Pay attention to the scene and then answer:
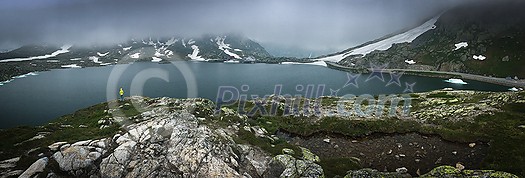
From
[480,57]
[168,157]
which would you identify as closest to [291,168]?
[168,157]

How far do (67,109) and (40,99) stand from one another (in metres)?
26.5

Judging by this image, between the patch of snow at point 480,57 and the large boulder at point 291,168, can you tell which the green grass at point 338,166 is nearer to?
the large boulder at point 291,168

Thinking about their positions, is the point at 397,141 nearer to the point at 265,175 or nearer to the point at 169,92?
the point at 265,175

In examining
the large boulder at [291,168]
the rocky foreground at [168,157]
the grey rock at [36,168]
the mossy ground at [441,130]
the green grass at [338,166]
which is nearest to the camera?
the grey rock at [36,168]

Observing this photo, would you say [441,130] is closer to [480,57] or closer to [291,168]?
[291,168]

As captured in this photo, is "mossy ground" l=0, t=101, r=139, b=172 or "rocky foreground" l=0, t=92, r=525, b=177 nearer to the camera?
"rocky foreground" l=0, t=92, r=525, b=177

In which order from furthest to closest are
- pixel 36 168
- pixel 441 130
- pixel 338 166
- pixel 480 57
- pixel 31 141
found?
1. pixel 480 57
2. pixel 441 130
3. pixel 31 141
4. pixel 338 166
5. pixel 36 168

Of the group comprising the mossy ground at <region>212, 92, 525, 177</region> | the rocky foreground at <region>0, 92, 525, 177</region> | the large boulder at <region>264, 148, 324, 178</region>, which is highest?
the rocky foreground at <region>0, 92, 525, 177</region>

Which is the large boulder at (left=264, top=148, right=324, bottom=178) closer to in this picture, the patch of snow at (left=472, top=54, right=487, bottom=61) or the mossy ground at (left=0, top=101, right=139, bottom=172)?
the mossy ground at (left=0, top=101, right=139, bottom=172)

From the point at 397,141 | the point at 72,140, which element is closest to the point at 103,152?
the point at 72,140

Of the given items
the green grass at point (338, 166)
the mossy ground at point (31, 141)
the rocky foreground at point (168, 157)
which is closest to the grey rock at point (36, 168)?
the rocky foreground at point (168, 157)

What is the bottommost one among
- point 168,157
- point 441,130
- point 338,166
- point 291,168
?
point 441,130

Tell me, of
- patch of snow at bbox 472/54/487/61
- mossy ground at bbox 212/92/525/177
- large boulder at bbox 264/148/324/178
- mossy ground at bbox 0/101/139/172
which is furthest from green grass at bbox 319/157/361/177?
patch of snow at bbox 472/54/487/61

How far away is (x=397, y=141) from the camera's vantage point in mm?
33469
